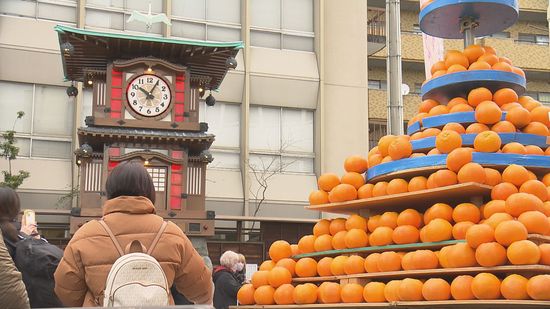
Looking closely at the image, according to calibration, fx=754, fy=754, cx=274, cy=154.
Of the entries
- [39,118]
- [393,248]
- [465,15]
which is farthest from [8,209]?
[39,118]

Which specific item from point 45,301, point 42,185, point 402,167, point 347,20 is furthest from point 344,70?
point 45,301

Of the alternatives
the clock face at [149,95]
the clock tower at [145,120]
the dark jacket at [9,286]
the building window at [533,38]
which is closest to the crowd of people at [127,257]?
the dark jacket at [9,286]

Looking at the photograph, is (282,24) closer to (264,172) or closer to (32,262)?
(264,172)

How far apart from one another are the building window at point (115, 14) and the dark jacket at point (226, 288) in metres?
15.2

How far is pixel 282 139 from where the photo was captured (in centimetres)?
2412

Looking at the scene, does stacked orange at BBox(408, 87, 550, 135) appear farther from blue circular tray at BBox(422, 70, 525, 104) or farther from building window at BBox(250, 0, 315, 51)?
building window at BBox(250, 0, 315, 51)

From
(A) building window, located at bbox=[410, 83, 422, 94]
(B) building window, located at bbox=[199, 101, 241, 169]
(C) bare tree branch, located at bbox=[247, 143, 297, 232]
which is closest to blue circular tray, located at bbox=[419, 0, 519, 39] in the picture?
(C) bare tree branch, located at bbox=[247, 143, 297, 232]

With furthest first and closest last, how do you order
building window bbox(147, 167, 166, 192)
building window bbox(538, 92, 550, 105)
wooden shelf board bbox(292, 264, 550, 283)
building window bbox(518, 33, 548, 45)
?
building window bbox(518, 33, 548, 45)
building window bbox(538, 92, 550, 105)
building window bbox(147, 167, 166, 192)
wooden shelf board bbox(292, 264, 550, 283)

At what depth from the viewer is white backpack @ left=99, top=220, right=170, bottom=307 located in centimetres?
373

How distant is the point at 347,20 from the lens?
25422 mm

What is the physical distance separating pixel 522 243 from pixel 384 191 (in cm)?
152

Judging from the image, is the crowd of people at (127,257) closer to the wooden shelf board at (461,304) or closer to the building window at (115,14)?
the wooden shelf board at (461,304)

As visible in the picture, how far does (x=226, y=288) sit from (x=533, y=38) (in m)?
27.5

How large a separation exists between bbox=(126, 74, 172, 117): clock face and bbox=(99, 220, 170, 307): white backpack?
9358mm
